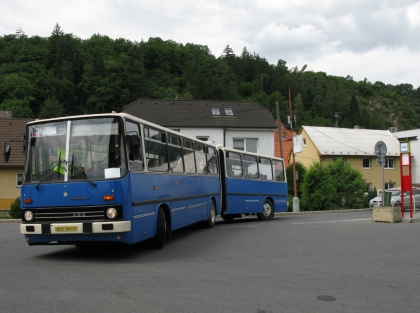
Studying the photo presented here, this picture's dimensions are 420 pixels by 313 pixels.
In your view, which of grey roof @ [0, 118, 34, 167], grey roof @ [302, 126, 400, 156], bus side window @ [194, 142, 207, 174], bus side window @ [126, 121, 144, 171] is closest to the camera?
bus side window @ [126, 121, 144, 171]

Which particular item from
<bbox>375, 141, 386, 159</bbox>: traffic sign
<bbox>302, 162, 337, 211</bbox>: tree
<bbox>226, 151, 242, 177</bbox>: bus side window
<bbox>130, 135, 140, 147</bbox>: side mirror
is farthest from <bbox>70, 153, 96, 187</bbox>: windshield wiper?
<bbox>302, 162, 337, 211</bbox>: tree

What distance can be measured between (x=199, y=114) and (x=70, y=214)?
132ft

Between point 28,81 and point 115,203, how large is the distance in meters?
72.2

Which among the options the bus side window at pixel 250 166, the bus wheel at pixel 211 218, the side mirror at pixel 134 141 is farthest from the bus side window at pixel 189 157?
the bus side window at pixel 250 166

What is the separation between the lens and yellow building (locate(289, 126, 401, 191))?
55.7 m

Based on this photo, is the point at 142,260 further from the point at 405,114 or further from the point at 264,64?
the point at 405,114

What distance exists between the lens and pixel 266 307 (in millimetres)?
6293

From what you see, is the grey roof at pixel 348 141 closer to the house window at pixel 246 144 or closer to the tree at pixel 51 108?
the house window at pixel 246 144

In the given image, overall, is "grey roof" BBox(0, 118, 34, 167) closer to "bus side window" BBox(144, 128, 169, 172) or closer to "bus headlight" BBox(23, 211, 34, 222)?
"bus side window" BBox(144, 128, 169, 172)

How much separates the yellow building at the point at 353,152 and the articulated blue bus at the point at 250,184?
31.9 meters

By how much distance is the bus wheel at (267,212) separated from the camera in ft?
73.3

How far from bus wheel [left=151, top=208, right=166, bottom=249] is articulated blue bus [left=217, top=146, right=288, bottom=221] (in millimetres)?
7673

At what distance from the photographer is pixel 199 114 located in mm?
49594

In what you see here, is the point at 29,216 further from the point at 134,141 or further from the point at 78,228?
the point at 134,141
